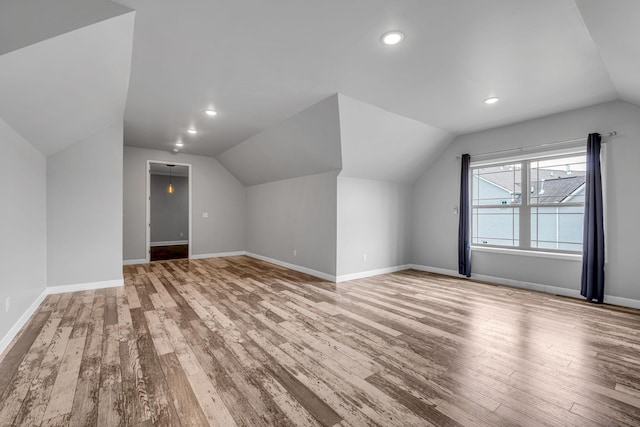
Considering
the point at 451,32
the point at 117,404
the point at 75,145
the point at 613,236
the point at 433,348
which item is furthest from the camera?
the point at 75,145

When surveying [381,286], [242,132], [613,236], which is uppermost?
[242,132]

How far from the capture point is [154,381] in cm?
201

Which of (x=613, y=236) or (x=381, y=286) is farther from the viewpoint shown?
(x=381, y=286)

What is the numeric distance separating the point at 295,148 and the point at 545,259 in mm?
4427

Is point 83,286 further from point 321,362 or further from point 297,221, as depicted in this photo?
point 321,362

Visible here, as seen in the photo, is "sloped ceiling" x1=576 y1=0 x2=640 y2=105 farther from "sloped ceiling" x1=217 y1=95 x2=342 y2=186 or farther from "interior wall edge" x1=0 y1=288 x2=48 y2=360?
"interior wall edge" x1=0 y1=288 x2=48 y2=360

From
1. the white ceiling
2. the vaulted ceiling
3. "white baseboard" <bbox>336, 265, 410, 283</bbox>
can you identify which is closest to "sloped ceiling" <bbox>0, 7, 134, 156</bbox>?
the vaulted ceiling

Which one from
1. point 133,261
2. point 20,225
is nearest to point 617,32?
point 20,225

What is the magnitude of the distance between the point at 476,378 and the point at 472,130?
4426mm

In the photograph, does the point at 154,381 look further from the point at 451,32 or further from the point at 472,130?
the point at 472,130

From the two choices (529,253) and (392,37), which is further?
(529,253)

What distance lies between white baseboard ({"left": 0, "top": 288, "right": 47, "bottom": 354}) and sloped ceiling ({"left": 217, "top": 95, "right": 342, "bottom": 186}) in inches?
155

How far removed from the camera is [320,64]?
9.43 feet

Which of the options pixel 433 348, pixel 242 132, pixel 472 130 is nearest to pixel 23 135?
pixel 242 132
